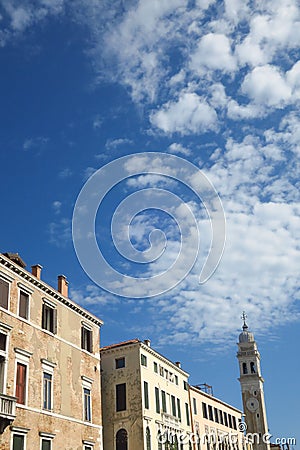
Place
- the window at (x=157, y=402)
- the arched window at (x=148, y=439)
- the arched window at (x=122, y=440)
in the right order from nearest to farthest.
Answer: the arched window at (x=122, y=440), the arched window at (x=148, y=439), the window at (x=157, y=402)

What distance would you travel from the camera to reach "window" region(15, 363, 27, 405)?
26.5 meters

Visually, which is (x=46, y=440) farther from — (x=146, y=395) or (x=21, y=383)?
(x=146, y=395)

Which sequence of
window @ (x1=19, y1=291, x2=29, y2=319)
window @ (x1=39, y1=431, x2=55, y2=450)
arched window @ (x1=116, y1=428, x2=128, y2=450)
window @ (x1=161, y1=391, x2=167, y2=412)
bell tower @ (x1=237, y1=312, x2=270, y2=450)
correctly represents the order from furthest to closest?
bell tower @ (x1=237, y1=312, x2=270, y2=450) < window @ (x1=161, y1=391, x2=167, y2=412) < arched window @ (x1=116, y1=428, x2=128, y2=450) < window @ (x1=19, y1=291, x2=29, y2=319) < window @ (x1=39, y1=431, x2=55, y2=450)

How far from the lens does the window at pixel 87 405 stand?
32750 mm

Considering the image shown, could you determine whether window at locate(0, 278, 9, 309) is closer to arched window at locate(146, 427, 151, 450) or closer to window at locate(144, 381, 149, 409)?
window at locate(144, 381, 149, 409)

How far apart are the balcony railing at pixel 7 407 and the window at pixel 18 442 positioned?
1.31 m

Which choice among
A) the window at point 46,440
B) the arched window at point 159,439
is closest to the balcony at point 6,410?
the window at point 46,440

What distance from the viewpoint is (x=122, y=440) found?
40062mm

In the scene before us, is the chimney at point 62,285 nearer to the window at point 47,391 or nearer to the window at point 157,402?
the window at point 47,391

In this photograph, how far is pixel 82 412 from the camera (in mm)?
32312

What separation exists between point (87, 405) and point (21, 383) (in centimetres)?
749

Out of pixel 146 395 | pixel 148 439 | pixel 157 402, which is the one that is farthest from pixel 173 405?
pixel 148 439

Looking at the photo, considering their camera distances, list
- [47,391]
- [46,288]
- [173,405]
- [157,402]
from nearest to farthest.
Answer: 1. [47,391]
2. [46,288]
3. [157,402]
4. [173,405]

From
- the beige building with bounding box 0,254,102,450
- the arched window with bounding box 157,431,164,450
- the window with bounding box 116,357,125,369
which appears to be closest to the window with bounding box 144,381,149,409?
the window with bounding box 116,357,125,369
